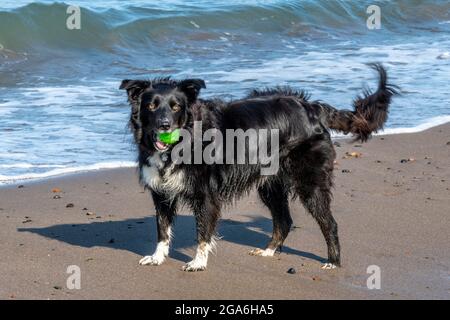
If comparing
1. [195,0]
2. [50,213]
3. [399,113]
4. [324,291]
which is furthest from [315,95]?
[195,0]

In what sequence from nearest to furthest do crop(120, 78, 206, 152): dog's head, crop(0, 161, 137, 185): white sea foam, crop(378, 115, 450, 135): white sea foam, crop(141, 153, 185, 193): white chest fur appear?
1. crop(120, 78, 206, 152): dog's head
2. crop(141, 153, 185, 193): white chest fur
3. crop(0, 161, 137, 185): white sea foam
4. crop(378, 115, 450, 135): white sea foam

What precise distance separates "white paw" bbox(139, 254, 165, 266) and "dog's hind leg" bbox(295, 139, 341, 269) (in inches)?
45.0

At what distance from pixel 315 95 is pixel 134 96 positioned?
601 centimetres

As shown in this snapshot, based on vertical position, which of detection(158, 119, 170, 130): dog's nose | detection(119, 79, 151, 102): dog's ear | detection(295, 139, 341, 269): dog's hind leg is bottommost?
detection(295, 139, 341, 269): dog's hind leg

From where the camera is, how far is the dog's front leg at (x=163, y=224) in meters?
6.40

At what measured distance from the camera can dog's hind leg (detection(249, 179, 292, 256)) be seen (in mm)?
6742

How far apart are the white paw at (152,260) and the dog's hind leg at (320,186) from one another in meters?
1.14

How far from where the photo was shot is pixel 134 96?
20.4 ft

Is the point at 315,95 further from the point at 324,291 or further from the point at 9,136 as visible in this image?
the point at 324,291

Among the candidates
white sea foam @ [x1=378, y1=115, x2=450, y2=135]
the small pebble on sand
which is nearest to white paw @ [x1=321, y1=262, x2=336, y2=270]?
the small pebble on sand

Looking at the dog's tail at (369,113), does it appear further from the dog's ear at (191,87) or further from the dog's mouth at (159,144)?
the dog's mouth at (159,144)

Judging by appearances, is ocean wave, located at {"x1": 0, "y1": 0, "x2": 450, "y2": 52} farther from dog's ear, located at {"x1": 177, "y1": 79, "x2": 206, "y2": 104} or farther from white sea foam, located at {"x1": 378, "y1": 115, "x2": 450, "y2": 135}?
dog's ear, located at {"x1": 177, "y1": 79, "x2": 206, "y2": 104}

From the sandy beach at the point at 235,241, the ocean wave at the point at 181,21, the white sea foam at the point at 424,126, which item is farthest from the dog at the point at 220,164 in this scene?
the ocean wave at the point at 181,21

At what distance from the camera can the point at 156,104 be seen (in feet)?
20.1
